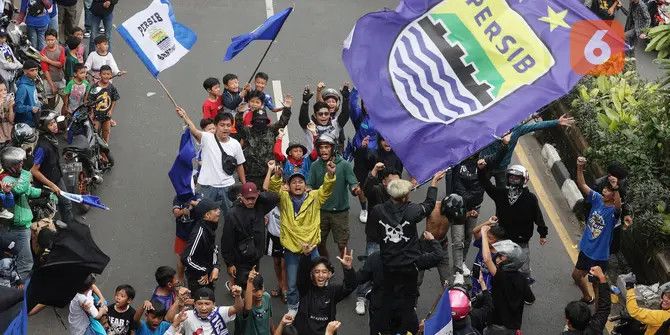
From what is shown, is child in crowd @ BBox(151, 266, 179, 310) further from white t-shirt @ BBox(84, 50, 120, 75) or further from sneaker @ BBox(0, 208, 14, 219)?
white t-shirt @ BBox(84, 50, 120, 75)

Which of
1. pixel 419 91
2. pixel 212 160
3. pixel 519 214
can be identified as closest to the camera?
pixel 419 91

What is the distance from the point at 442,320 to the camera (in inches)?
346

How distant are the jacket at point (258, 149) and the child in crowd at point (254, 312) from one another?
103 inches

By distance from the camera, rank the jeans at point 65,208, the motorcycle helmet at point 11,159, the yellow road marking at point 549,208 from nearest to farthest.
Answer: the motorcycle helmet at point 11,159 < the jeans at point 65,208 < the yellow road marking at point 549,208

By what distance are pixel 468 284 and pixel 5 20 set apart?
7189 millimetres

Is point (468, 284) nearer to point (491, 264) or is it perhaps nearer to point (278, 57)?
point (491, 264)

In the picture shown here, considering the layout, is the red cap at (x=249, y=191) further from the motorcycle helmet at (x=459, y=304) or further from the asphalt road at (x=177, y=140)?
the motorcycle helmet at (x=459, y=304)

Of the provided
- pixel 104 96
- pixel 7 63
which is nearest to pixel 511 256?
pixel 104 96

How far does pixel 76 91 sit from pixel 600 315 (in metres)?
7.22

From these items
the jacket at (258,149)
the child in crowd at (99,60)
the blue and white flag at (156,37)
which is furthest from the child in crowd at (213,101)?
the child in crowd at (99,60)

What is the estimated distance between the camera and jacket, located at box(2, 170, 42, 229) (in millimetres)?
11336

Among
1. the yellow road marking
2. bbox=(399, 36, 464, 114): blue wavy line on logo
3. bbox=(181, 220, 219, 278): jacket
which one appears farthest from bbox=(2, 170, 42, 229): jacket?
the yellow road marking

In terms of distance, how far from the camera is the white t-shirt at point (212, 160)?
12.5 m

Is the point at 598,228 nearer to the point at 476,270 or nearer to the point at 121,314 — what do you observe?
the point at 476,270
